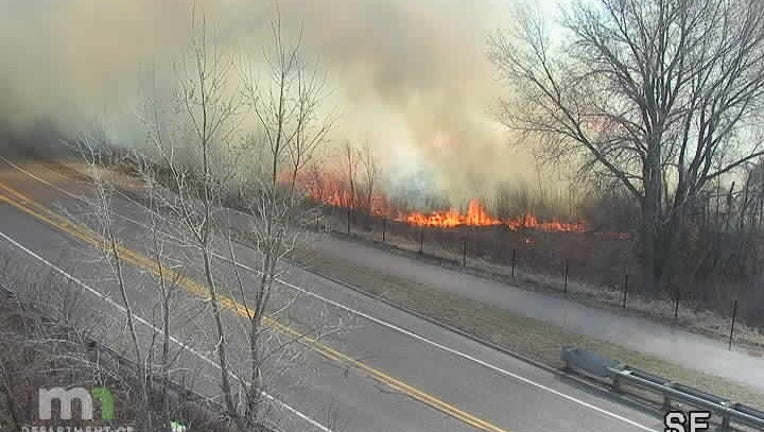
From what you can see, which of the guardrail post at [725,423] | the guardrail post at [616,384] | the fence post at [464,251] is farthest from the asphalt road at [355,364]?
the fence post at [464,251]

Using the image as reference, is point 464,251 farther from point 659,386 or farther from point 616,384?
point 659,386

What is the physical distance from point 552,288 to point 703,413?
664 centimetres

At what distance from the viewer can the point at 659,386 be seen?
1073 cm

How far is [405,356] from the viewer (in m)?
12.1

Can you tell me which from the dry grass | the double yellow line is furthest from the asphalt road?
the dry grass

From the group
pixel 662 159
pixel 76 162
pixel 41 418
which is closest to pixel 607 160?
pixel 662 159

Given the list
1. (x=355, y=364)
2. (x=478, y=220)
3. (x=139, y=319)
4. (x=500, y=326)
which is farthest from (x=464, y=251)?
(x=139, y=319)

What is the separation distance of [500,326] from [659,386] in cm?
357

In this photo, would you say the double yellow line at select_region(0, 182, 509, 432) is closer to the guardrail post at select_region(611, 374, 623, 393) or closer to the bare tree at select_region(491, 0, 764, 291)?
the guardrail post at select_region(611, 374, 623, 393)

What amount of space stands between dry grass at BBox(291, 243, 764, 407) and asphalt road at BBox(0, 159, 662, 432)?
511 millimetres

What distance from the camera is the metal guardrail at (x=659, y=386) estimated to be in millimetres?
10023

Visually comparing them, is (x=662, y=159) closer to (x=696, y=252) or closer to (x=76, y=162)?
(x=696, y=252)

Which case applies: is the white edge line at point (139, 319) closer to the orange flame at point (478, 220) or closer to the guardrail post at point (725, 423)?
the guardrail post at point (725, 423)

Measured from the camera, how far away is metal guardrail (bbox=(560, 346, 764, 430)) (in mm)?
10023
